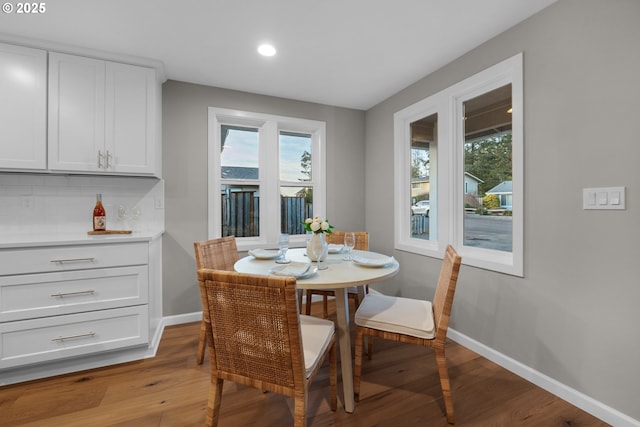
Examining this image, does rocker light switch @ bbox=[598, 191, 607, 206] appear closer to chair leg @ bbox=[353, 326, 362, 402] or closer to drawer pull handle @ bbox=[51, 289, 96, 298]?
chair leg @ bbox=[353, 326, 362, 402]

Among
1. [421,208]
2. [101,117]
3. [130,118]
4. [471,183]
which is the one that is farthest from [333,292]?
[101,117]

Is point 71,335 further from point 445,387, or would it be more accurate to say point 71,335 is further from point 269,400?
point 445,387

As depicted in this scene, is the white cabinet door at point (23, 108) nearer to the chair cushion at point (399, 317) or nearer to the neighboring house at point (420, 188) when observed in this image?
the chair cushion at point (399, 317)

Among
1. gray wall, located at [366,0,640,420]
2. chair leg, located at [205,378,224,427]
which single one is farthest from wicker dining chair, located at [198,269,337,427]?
gray wall, located at [366,0,640,420]

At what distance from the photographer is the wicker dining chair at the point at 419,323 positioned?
1.52 meters

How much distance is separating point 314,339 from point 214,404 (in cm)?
51

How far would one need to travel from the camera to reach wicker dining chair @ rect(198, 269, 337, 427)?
1.11 metres

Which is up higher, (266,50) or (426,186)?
(266,50)

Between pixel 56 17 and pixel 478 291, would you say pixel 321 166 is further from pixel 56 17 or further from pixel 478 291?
pixel 56 17

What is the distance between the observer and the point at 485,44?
2.19 metres

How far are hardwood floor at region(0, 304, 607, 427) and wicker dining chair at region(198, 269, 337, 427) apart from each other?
20.2 inches

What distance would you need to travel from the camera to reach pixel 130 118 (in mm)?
2379

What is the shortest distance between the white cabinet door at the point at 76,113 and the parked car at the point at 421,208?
9.42ft

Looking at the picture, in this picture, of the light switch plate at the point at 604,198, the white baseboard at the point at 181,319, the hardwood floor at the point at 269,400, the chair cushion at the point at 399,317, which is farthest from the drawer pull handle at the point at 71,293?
the light switch plate at the point at 604,198
